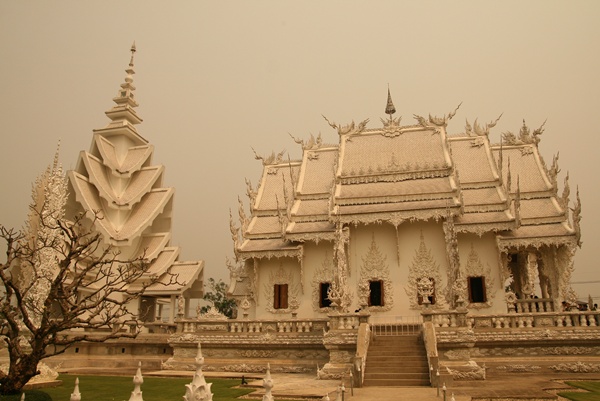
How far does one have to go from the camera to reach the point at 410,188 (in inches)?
728

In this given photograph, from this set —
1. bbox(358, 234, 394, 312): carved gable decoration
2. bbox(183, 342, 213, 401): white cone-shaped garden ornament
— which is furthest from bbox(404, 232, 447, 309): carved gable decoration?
bbox(183, 342, 213, 401): white cone-shaped garden ornament

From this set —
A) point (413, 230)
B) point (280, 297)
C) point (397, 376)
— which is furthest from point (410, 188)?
point (397, 376)

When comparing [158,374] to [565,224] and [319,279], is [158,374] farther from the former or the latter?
[565,224]

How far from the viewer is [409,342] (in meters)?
12.7

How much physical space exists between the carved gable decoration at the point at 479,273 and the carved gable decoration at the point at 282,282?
623 cm

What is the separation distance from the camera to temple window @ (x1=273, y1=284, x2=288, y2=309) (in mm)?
19516

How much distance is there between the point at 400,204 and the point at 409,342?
6173 millimetres

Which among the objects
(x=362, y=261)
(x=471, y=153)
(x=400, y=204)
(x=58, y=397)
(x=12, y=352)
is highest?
(x=471, y=153)

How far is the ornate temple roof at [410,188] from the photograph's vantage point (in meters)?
17.6

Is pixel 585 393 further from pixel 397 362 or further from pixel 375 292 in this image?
pixel 375 292

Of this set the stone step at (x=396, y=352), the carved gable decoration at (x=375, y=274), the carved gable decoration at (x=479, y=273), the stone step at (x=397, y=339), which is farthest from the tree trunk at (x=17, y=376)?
the carved gable decoration at (x=479, y=273)

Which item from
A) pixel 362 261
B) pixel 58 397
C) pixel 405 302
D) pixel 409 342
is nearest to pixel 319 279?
pixel 362 261

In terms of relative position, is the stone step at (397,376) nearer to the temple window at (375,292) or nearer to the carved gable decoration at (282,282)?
the temple window at (375,292)

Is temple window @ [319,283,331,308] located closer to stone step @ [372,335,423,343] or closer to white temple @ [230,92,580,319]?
white temple @ [230,92,580,319]
